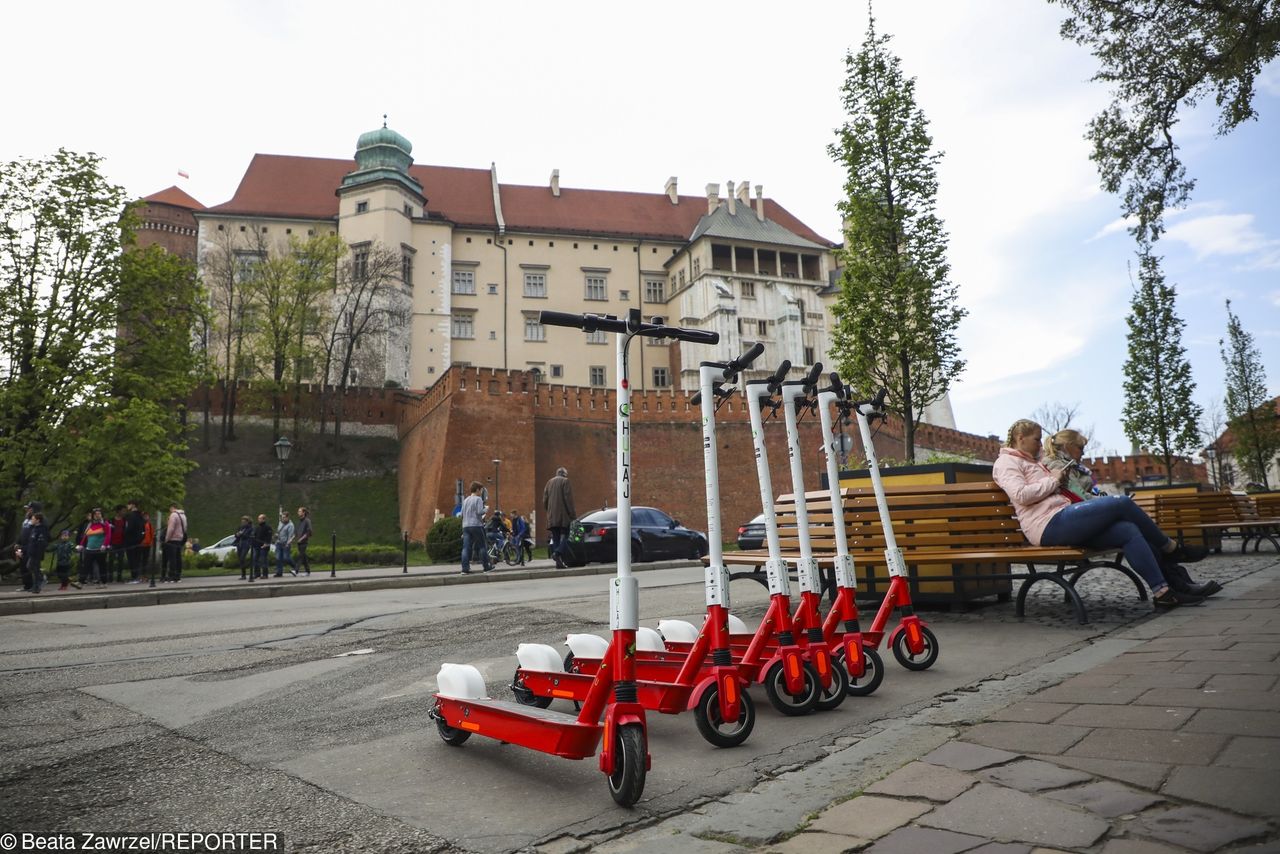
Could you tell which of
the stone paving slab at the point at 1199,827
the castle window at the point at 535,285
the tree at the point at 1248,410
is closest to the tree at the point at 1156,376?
the tree at the point at 1248,410

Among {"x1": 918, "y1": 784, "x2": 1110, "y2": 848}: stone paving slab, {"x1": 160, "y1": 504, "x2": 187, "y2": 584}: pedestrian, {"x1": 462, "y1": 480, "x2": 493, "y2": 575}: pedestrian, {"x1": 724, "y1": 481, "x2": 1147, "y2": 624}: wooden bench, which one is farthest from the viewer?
{"x1": 160, "y1": 504, "x2": 187, "y2": 584}: pedestrian

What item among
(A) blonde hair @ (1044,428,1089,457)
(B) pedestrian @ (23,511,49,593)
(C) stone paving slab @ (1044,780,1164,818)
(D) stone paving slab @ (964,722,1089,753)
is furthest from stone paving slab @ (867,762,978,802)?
(B) pedestrian @ (23,511,49,593)

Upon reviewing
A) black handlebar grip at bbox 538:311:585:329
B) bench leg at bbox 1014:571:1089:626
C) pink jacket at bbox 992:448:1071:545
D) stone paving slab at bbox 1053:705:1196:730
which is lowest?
stone paving slab at bbox 1053:705:1196:730

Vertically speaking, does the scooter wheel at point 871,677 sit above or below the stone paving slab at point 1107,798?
above

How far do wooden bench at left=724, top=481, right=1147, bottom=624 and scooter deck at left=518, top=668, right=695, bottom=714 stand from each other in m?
2.61

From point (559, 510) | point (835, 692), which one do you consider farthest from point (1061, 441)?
point (559, 510)

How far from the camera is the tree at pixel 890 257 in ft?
44.9

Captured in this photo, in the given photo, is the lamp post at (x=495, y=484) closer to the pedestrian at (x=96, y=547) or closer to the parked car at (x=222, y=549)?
the parked car at (x=222, y=549)

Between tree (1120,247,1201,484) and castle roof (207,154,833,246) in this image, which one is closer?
tree (1120,247,1201,484)

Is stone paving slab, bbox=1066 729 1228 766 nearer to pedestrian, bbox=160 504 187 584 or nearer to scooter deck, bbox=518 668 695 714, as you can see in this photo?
scooter deck, bbox=518 668 695 714

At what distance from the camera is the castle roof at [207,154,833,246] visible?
56438 millimetres

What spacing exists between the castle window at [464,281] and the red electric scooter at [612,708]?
56490 millimetres

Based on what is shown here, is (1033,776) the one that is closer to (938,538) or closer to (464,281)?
(938,538)

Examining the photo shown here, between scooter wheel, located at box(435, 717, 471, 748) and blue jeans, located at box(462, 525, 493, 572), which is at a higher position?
blue jeans, located at box(462, 525, 493, 572)
